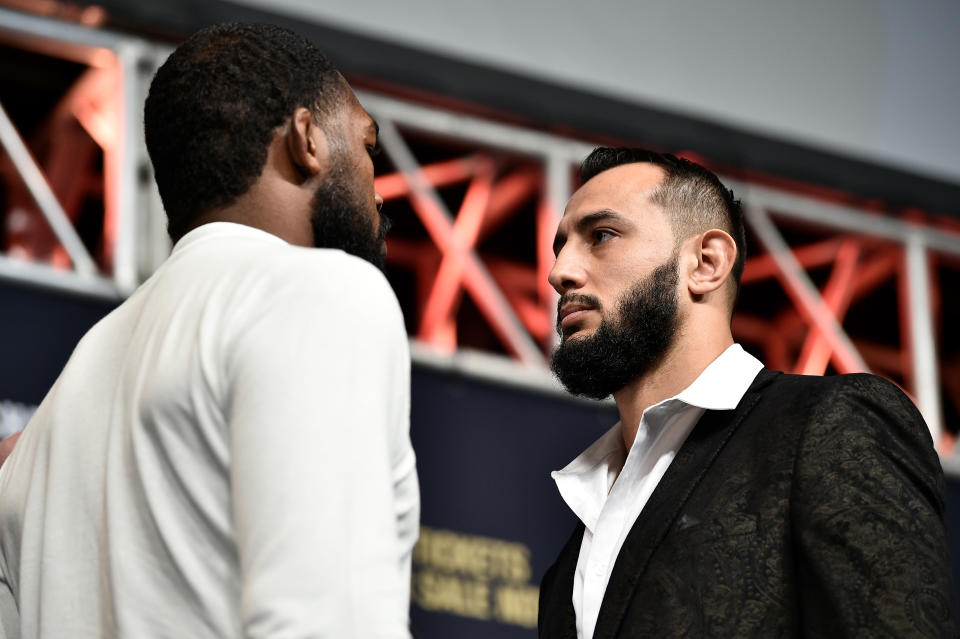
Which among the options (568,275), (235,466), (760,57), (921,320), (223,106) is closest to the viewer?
(235,466)

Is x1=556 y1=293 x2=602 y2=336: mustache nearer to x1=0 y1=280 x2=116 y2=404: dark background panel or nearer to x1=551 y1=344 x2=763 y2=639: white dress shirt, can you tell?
x1=551 y1=344 x2=763 y2=639: white dress shirt

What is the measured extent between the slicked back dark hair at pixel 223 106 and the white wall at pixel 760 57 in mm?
5019

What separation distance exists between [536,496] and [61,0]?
284 cm

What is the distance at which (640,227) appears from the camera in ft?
8.23

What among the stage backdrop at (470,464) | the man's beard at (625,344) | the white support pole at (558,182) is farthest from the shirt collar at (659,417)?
the white support pole at (558,182)

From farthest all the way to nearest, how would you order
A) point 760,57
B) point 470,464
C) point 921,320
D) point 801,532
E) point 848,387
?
1. point 921,320
2. point 760,57
3. point 470,464
4. point 848,387
5. point 801,532

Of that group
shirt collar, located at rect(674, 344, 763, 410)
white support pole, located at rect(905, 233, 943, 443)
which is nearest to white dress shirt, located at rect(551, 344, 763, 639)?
shirt collar, located at rect(674, 344, 763, 410)

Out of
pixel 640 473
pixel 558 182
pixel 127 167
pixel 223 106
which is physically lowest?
pixel 640 473

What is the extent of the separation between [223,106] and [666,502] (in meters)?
0.85

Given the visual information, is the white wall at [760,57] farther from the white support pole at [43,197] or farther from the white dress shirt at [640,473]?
the white dress shirt at [640,473]

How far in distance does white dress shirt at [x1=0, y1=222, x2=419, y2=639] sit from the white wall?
5248 millimetres

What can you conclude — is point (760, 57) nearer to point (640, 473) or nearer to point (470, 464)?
point (470, 464)

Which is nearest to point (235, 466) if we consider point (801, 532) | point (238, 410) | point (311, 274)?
point (238, 410)

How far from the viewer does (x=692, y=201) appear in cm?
257
